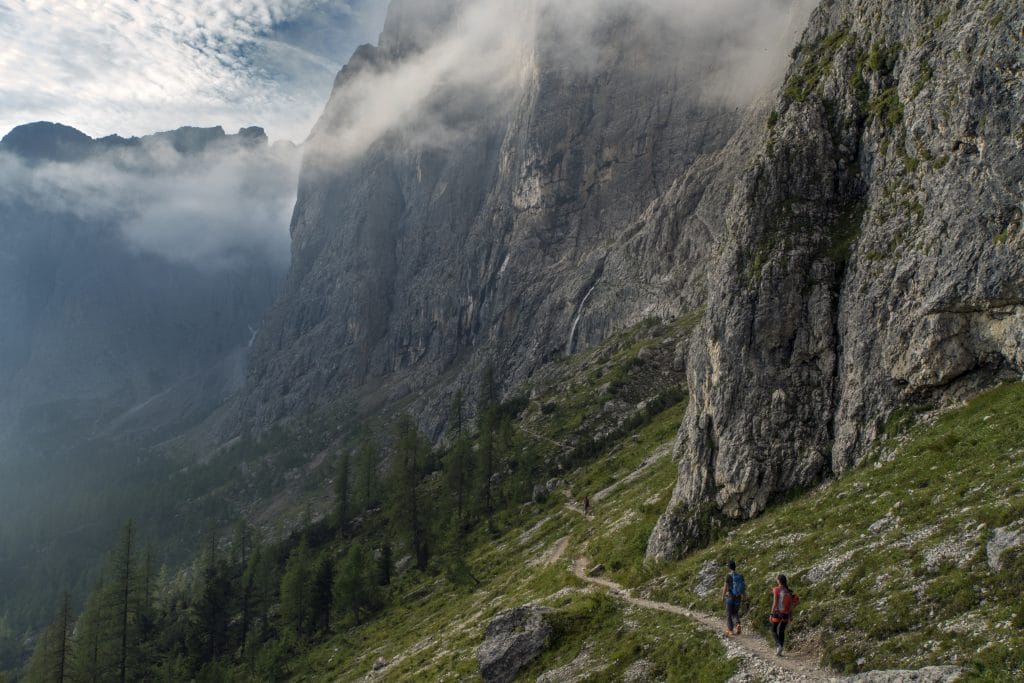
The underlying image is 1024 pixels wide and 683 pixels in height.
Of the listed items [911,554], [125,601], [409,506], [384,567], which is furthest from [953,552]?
[125,601]

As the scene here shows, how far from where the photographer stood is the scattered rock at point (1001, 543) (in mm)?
19172

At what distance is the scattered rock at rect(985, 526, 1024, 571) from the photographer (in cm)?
1917

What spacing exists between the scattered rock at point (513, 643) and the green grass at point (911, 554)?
6699 mm

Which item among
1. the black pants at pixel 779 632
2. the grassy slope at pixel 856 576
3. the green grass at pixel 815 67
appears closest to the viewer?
the grassy slope at pixel 856 576

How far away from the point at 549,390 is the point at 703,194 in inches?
2636

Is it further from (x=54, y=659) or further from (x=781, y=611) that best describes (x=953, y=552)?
(x=54, y=659)

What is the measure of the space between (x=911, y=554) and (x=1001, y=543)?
324cm

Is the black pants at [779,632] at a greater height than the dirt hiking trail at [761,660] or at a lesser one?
greater

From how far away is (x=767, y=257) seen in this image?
41.5 meters

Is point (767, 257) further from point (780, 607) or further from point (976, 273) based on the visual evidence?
point (780, 607)

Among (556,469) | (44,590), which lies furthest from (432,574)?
(44,590)

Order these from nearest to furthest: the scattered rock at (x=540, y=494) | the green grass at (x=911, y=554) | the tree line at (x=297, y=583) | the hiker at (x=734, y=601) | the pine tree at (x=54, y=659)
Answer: the green grass at (x=911, y=554)
the hiker at (x=734, y=601)
the pine tree at (x=54, y=659)
the tree line at (x=297, y=583)
the scattered rock at (x=540, y=494)

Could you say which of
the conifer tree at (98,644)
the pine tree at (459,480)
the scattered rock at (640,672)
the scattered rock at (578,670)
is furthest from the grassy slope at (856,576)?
the pine tree at (459,480)

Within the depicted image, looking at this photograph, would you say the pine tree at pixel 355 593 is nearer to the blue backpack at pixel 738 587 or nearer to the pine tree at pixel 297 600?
the pine tree at pixel 297 600
